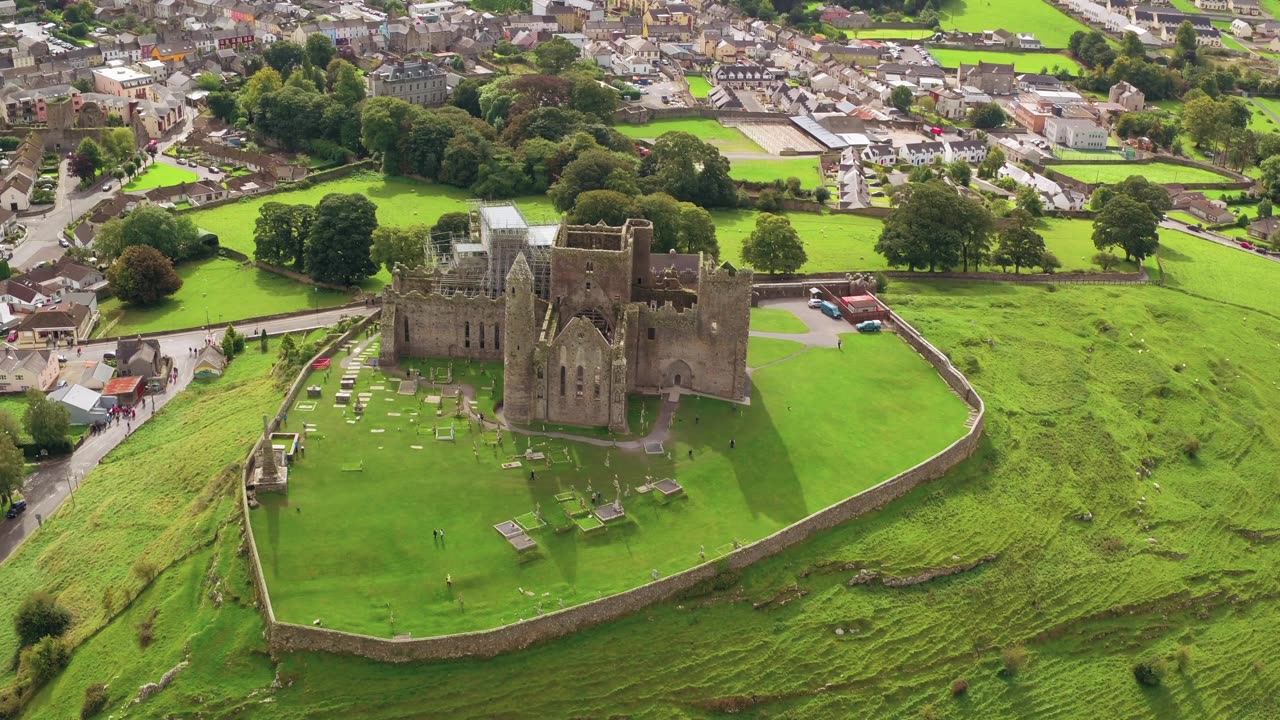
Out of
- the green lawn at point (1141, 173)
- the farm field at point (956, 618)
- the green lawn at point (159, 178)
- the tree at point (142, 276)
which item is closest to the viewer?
the farm field at point (956, 618)

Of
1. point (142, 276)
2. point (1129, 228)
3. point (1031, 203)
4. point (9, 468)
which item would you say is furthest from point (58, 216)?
point (1129, 228)

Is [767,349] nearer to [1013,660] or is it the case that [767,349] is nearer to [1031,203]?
[1013,660]

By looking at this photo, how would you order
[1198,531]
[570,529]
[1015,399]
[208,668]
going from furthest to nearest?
[1015,399], [1198,531], [570,529], [208,668]

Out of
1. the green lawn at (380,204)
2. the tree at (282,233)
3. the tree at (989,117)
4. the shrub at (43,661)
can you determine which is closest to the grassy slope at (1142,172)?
the tree at (989,117)

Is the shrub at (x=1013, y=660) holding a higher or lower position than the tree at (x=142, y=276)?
lower

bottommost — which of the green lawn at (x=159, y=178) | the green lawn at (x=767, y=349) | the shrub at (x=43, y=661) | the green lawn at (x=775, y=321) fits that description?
the shrub at (x=43, y=661)

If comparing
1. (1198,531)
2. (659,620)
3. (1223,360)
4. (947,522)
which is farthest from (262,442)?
(1223,360)

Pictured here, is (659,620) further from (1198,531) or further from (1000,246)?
(1000,246)

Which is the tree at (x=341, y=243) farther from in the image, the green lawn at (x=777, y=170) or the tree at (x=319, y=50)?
the tree at (x=319, y=50)
